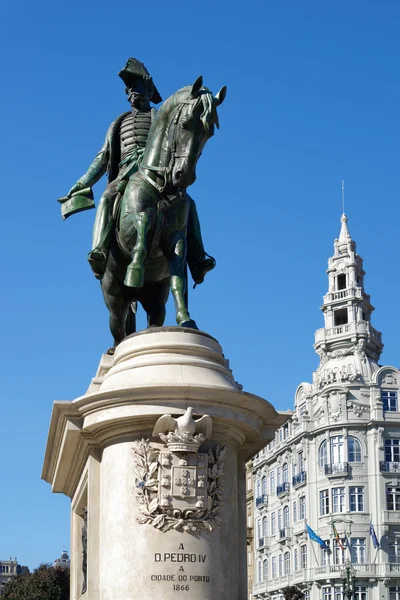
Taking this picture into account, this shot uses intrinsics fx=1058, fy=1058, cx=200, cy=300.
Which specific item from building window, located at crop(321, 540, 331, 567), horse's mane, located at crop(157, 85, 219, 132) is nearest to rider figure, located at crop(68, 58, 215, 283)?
horse's mane, located at crop(157, 85, 219, 132)

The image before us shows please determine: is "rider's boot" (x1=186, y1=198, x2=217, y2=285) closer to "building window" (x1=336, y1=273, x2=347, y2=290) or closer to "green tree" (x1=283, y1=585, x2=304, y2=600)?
"green tree" (x1=283, y1=585, x2=304, y2=600)

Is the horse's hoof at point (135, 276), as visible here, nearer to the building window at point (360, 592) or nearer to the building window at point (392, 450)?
the building window at point (360, 592)

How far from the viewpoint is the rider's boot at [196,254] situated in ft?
45.2

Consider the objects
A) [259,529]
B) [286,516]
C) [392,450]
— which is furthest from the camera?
[259,529]

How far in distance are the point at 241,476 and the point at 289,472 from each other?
259ft

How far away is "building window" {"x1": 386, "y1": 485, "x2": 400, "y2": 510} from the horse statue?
70.5 m

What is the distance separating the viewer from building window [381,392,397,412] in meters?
84.1

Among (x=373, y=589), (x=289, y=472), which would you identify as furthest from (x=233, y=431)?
A: (x=289, y=472)

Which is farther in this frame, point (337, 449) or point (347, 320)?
point (347, 320)

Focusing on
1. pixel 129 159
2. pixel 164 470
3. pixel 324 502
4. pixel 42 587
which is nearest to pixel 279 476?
pixel 324 502

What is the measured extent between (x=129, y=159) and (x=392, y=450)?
71.6 meters

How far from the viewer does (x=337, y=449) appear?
8338cm

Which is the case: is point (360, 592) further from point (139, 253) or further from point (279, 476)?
point (139, 253)

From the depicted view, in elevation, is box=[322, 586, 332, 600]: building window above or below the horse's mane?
below
